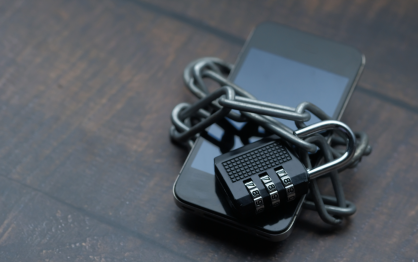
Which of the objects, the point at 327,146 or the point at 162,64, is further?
the point at 162,64

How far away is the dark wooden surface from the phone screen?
44mm

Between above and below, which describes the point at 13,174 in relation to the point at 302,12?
below

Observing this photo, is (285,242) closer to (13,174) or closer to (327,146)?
(327,146)

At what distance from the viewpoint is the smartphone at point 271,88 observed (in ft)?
1.38

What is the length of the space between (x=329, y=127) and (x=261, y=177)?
0.08 metres

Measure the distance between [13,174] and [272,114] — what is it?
27cm

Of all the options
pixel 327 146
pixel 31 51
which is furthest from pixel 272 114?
pixel 31 51

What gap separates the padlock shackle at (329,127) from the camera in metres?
0.40

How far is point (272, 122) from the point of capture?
0.43 metres

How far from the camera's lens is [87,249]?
0.43 m

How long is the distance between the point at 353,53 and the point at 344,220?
7.2 inches

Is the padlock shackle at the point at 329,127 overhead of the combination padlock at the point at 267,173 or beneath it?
overhead

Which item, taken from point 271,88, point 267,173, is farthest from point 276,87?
point 267,173

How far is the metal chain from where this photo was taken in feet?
1.36
